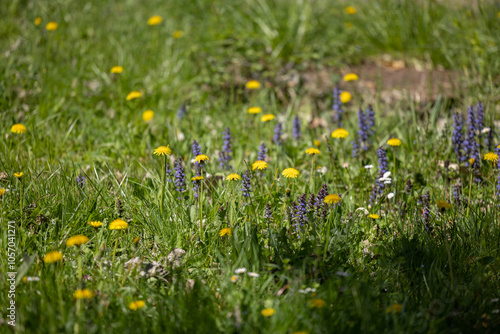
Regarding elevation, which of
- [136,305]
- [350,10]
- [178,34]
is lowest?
[136,305]

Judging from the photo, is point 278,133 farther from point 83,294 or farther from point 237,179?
point 83,294

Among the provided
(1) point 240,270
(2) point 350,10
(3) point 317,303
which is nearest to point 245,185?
(1) point 240,270

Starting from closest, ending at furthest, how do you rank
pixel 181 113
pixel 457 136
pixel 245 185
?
pixel 245 185 < pixel 457 136 < pixel 181 113

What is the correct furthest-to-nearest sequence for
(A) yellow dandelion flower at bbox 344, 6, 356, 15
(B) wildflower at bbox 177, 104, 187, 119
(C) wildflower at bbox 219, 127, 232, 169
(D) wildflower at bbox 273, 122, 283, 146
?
(A) yellow dandelion flower at bbox 344, 6, 356, 15
(B) wildflower at bbox 177, 104, 187, 119
(D) wildflower at bbox 273, 122, 283, 146
(C) wildflower at bbox 219, 127, 232, 169

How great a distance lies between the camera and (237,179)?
109 inches

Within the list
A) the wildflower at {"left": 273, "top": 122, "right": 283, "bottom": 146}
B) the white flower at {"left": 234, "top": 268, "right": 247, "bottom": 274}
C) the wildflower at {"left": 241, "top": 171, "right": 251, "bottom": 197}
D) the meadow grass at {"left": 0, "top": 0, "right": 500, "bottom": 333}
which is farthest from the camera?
the wildflower at {"left": 273, "top": 122, "right": 283, "bottom": 146}

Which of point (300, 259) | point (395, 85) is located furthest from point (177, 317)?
point (395, 85)

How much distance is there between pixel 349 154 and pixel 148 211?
1887 mm

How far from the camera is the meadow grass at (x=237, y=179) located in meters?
1.95

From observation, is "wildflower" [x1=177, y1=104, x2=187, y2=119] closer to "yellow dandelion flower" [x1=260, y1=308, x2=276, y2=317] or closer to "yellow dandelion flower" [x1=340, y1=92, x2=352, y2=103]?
"yellow dandelion flower" [x1=340, y1=92, x2=352, y2=103]

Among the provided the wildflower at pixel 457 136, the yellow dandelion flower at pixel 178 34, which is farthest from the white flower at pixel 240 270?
the yellow dandelion flower at pixel 178 34

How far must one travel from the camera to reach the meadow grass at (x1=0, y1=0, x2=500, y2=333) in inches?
76.7

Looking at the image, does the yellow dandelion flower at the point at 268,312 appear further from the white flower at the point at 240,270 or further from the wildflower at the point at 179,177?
the wildflower at the point at 179,177

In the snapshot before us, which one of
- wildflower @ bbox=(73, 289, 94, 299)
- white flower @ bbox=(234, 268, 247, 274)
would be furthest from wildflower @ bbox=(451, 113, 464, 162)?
wildflower @ bbox=(73, 289, 94, 299)
